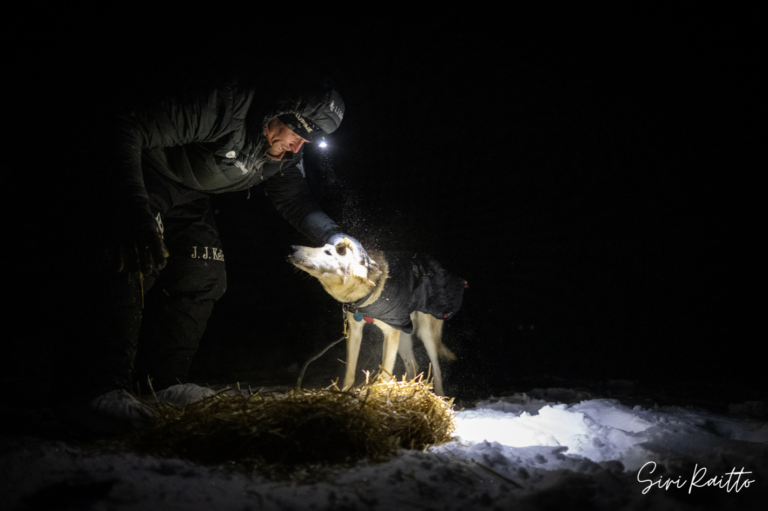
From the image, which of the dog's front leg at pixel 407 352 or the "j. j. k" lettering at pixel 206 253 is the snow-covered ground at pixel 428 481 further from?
the dog's front leg at pixel 407 352

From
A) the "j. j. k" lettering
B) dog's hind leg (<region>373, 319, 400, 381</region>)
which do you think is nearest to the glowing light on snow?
dog's hind leg (<region>373, 319, 400, 381</region>)

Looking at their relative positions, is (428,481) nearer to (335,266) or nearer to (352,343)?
(335,266)

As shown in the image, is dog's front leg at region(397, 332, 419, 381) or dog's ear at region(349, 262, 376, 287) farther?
dog's front leg at region(397, 332, 419, 381)

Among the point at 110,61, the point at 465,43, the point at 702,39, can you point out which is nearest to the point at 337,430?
the point at 110,61

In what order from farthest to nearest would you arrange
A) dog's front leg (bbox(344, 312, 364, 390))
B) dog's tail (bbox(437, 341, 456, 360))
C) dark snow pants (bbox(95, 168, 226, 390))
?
dog's tail (bbox(437, 341, 456, 360)) < dog's front leg (bbox(344, 312, 364, 390)) < dark snow pants (bbox(95, 168, 226, 390))

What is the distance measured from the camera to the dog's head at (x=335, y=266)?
2982mm

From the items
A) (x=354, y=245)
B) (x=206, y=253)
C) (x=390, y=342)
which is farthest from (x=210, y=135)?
(x=390, y=342)

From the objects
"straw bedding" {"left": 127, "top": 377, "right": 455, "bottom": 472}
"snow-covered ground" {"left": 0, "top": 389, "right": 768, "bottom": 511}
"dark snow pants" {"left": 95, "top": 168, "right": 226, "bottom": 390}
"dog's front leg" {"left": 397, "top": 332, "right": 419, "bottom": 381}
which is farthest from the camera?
"dog's front leg" {"left": 397, "top": 332, "right": 419, "bottom": 381}

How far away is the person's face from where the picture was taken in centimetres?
213

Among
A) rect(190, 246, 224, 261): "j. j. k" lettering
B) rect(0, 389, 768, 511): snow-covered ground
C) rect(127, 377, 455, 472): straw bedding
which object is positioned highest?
rect(190, 246, 224, 261): "j. j. k" lettering

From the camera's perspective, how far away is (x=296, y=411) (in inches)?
57.9

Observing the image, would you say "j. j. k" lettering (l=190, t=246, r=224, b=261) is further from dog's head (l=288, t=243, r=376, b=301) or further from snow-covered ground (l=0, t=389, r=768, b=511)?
snow-covered ground (l=0, t=389, r=768, b=511)

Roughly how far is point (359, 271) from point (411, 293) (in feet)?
1.93

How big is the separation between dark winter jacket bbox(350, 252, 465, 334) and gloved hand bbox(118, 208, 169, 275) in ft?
6.15
